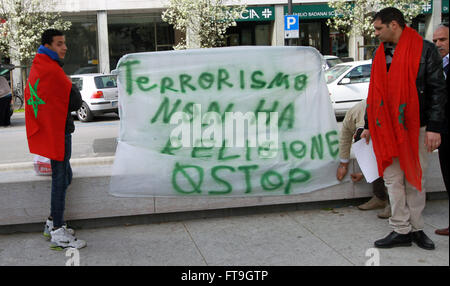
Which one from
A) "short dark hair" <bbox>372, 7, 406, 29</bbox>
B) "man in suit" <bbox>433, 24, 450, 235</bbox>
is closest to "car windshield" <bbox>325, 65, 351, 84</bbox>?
"man in suit" <bbox>433, 24, 450, 235</bbox>

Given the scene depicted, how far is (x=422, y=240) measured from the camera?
382cm

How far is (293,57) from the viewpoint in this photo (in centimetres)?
479

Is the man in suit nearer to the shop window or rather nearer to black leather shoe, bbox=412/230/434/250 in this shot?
black leather shoe, bbox=412/230/434/250

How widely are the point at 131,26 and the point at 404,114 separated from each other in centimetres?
2371

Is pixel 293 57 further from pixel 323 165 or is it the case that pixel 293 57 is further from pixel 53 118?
pixel 53 118

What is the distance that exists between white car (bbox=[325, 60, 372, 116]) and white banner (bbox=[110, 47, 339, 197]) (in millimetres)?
7991

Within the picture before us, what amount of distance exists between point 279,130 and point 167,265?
69.3 inches

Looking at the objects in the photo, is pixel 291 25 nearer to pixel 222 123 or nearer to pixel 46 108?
pixel 222 123

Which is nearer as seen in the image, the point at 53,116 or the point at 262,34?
the point at 53,116

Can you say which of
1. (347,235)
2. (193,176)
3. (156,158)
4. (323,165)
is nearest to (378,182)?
(323,165)

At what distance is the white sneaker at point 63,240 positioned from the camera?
13.1ft

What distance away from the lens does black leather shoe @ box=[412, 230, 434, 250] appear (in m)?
3.78

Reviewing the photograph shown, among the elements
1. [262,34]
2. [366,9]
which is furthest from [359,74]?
[262,34]

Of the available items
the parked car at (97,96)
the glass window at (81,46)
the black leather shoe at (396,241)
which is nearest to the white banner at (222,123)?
the black leather shoe at (396,241)
